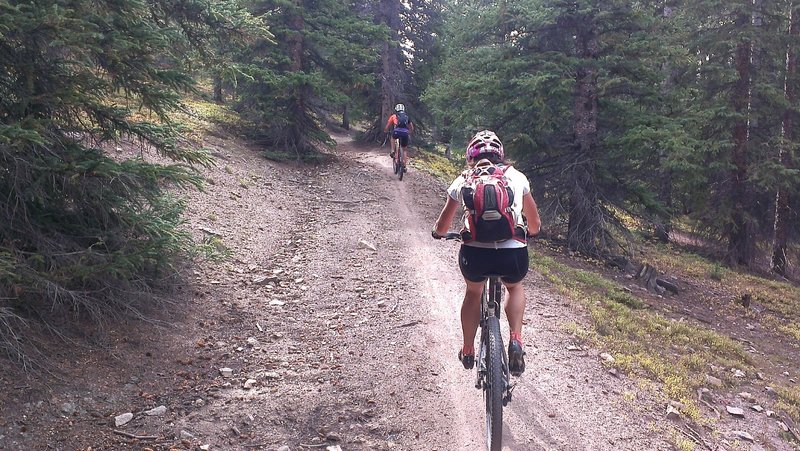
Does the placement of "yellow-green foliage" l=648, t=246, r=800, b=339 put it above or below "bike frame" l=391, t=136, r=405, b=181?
below

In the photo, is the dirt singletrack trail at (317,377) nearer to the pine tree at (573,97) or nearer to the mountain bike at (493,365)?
the mountain bike at (493,365)

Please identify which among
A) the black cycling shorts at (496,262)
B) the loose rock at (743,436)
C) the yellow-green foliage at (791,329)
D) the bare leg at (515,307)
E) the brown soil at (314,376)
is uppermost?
the black cycling shorts at (496,262)

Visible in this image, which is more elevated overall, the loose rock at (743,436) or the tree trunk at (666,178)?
the tree trunk at (666,178)

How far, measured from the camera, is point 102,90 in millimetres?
5426

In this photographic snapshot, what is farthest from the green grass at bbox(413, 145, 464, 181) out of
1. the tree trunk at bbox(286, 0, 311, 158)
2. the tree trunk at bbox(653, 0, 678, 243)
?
the tree trunk at bbox(653, 0, 678, 243)

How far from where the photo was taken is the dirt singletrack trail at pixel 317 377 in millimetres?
4391

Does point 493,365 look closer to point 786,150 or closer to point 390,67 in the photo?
point 786,150

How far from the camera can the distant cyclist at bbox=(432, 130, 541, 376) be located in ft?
13.0

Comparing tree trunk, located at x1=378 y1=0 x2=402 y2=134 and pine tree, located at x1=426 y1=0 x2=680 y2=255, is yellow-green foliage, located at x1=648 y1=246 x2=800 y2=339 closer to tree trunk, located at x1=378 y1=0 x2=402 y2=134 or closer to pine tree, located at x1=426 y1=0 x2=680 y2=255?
pine tree, located at x1=426 y1=0 x2=680 y2=255

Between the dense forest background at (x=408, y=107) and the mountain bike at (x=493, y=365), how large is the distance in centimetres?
341

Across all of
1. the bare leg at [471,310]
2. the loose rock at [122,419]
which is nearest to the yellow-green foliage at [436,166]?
the bare leg at [471,310]

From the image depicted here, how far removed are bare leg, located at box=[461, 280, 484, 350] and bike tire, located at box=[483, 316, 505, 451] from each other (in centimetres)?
28

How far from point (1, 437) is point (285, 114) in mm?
14415

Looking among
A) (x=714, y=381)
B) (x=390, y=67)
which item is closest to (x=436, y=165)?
(x=390, y=67)
